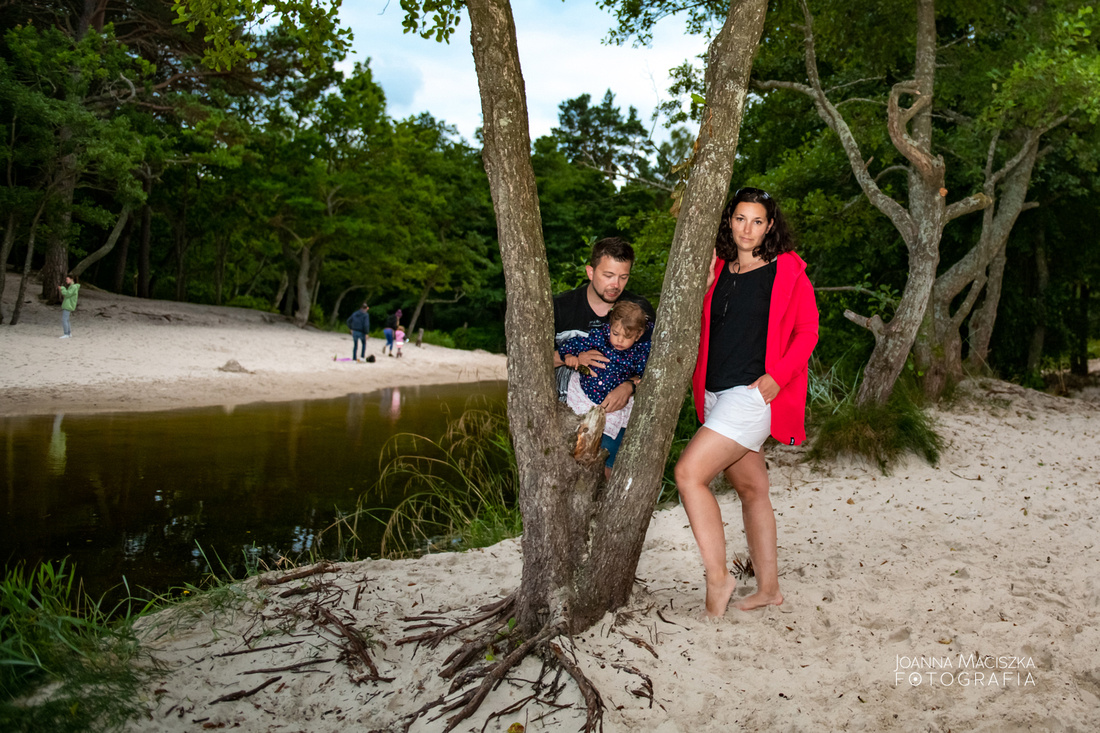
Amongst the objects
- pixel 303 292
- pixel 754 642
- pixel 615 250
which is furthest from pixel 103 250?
pixel 754 642

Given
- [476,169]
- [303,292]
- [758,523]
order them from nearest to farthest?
[758,523], [303,292], [476,169]

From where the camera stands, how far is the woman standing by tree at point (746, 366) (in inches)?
123

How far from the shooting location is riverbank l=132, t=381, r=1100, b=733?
266 cm

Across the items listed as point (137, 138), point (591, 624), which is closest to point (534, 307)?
point (591, 624)

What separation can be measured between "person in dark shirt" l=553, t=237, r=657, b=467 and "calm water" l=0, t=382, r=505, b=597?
127 inches

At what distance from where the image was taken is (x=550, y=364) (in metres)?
3.16

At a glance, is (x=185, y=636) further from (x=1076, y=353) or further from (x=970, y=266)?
(x=1076, y=353)

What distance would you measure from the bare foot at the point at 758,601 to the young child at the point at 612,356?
0.98 m

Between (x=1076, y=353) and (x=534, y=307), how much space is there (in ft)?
56.2

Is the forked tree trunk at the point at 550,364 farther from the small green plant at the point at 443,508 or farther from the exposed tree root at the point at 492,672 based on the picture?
the small green plant at the point at 443,508

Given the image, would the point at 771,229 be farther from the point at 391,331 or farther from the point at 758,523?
the point at 391,331

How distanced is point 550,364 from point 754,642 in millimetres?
1461

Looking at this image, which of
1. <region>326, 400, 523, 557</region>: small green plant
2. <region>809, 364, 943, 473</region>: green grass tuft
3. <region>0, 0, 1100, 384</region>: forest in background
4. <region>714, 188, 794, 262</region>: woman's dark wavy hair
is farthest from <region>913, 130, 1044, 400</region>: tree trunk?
<region>714, 188, 794, 262</region>: woman's dark wavy hair

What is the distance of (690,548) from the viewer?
15.6ft
